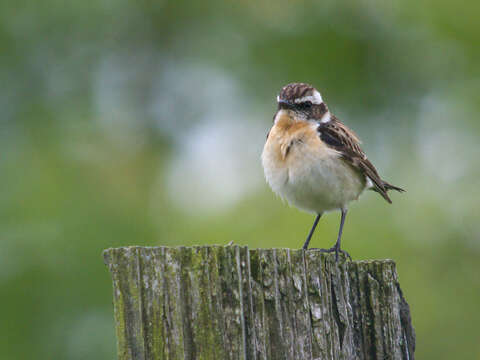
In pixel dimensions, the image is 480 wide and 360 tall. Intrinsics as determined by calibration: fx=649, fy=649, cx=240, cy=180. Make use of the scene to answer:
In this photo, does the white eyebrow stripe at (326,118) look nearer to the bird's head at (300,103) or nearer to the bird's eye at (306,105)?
the bird's head at (300,103)

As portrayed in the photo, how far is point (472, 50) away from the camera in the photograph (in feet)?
38.1

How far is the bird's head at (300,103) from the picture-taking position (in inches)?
287

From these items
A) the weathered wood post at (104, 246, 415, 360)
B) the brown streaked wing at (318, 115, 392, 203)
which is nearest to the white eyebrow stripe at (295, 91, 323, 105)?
the brown streaked wing at (318, 115, 392, 203)

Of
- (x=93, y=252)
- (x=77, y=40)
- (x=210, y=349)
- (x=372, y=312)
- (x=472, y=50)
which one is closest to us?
(x=210, y=349)

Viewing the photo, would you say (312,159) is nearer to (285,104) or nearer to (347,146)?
(347,146)

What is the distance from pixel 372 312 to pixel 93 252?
21.5 feet

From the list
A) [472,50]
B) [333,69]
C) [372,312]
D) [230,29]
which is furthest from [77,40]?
[372,312]

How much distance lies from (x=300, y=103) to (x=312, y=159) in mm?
840

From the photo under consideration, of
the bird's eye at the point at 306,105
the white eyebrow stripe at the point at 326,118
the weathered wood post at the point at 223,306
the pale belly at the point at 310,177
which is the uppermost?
the bird's eye at the point at 306,105

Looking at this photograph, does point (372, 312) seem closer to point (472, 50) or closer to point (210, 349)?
point (210, 349)

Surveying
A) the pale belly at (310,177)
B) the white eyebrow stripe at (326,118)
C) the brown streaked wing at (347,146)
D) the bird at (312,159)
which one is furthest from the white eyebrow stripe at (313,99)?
the pale belly at (310,177)

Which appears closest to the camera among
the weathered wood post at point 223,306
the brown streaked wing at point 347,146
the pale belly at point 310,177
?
the weathered wood post at point 223,306

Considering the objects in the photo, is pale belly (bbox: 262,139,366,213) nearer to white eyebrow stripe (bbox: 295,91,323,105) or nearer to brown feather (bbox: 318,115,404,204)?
brown feather (bbox: 318,115,404,204)

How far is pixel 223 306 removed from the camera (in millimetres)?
3221
